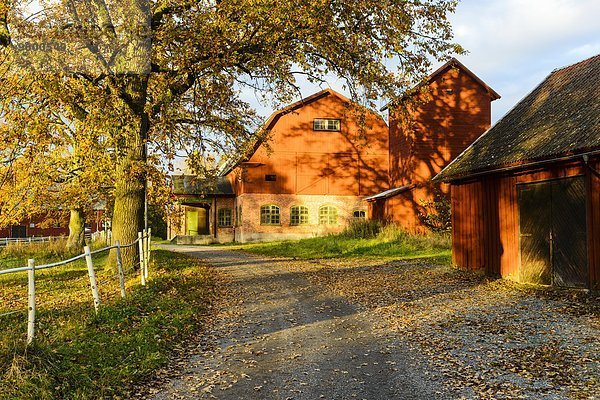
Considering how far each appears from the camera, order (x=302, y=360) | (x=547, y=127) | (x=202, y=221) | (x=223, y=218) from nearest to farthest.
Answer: (x=302, y=360) < (x=547, y=127) < (x=223, y=218) < (x=202, y=221)

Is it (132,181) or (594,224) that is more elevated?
(132,181)

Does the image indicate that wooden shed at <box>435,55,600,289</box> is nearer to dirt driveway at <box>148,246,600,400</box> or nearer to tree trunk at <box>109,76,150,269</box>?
dirt driveway at <box>148,246,600,400</box>

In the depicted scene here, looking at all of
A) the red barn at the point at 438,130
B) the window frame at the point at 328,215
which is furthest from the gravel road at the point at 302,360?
the window frame at the point at 328,215

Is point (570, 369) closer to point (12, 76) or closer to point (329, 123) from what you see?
point (12, 76)

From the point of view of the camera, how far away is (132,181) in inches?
617

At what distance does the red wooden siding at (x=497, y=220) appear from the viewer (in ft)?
37.9

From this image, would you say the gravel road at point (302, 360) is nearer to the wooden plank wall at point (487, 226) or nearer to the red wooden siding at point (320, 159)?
the wooden plank wall at point (487, 226)

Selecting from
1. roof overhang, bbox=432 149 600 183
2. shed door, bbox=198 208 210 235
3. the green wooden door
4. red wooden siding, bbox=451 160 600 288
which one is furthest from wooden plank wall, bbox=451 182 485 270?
the green wooden door

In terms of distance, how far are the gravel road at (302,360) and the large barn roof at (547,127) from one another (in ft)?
18.5

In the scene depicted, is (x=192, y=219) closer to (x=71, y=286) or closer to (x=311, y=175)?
(x=311, y=175)

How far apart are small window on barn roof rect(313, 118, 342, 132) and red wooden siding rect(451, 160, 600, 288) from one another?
66.3ft

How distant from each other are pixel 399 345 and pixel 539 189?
731cm

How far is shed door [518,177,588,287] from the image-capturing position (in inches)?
A: 468

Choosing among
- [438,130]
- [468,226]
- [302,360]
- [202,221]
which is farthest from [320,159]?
[302,360]
